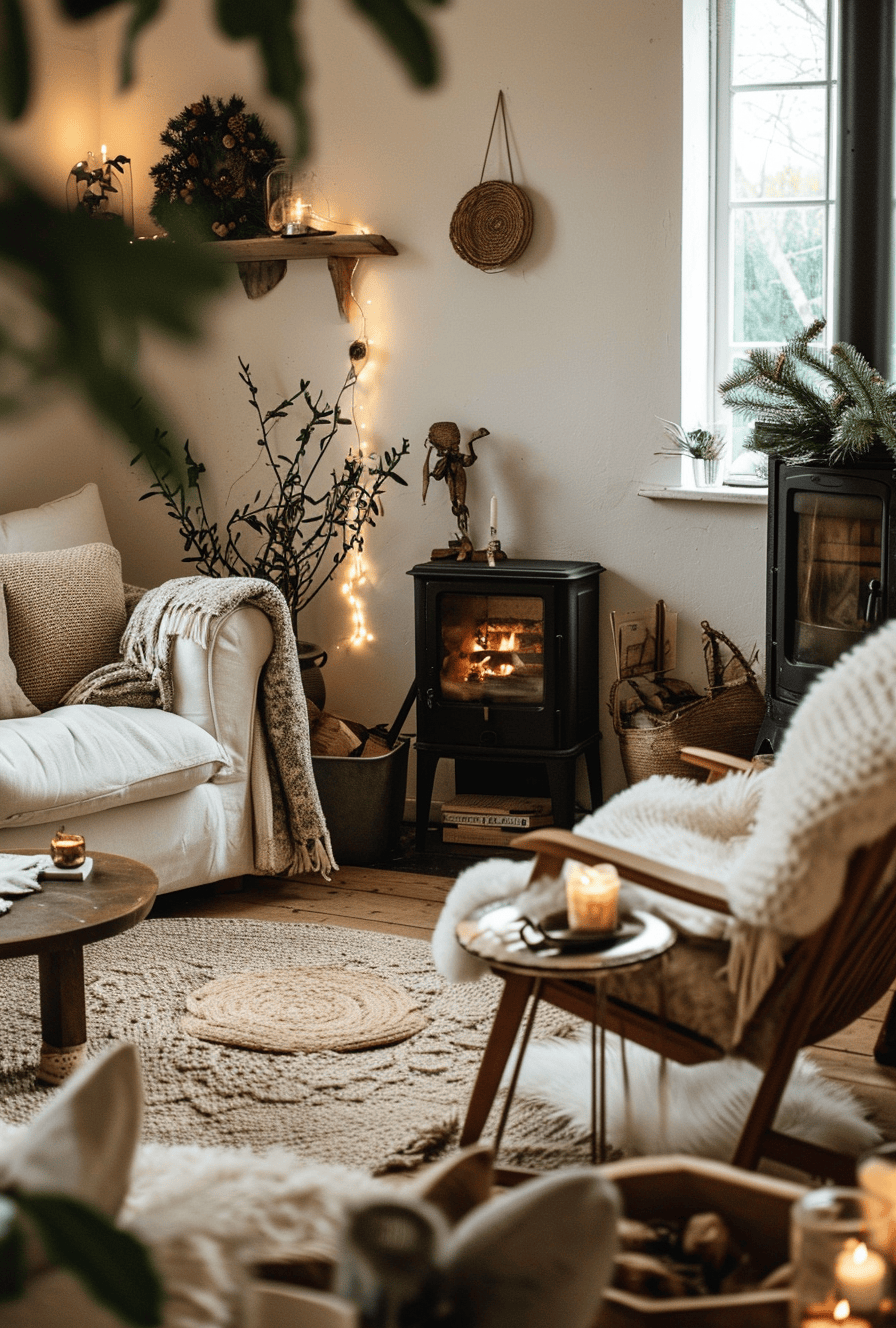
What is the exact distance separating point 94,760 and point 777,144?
2503 mm

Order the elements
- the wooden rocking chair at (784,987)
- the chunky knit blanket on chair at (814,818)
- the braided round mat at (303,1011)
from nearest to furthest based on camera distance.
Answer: the chunky knit blanket on chair at (814,818) < the wooden rocking chair at (784,987) < the braided round mat at (303,1011)

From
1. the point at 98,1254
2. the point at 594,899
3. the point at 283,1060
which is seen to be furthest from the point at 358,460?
the point at 98,1254

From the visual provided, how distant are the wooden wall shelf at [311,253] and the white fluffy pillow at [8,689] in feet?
4.27

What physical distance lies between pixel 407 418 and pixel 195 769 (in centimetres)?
145

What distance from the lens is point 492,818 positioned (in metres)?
3.80

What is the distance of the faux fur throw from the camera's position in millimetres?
3350

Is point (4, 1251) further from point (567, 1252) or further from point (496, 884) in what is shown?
point (496, 884)

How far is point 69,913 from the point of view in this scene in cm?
222

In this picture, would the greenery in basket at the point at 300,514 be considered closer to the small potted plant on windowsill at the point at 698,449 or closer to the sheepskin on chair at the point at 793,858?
the small potted plant on windowsill at the point at 698,449

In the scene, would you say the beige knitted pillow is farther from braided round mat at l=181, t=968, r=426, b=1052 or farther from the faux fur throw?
braided round mat at l=181, t=968, r=426, b=1052

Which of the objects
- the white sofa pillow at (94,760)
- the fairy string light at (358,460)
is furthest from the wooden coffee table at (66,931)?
the fairy string light at (358,460)

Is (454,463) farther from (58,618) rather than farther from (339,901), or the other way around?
(339,901)

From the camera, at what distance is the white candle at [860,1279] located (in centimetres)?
92

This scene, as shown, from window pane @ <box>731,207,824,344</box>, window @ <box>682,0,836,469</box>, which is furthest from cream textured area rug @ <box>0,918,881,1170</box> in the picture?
window pane @ <box>731,207,824,344</box>
